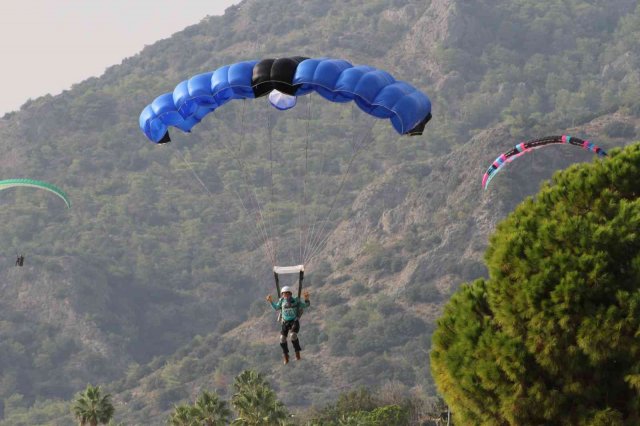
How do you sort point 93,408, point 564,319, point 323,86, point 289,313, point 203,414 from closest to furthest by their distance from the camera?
point 564,319, point 289,313, point 323,86, point 93,408, point 203,414

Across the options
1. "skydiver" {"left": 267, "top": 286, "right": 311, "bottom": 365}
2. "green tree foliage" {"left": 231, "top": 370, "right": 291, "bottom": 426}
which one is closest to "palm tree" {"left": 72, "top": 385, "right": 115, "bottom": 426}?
"green tree foliage" {"left": 231, "top": 370, "right": 291, "bottom": 426}

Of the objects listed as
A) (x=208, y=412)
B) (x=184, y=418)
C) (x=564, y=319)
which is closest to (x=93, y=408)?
(x=184, y=418)

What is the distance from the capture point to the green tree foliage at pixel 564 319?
3391 cm

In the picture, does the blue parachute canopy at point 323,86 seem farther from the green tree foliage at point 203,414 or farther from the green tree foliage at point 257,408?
the green tree foliage at point 257,408

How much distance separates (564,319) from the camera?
34.1 meters

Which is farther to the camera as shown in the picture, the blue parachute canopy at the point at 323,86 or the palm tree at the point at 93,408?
the palm tree at the point at 93,408

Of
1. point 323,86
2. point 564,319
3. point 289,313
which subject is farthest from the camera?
point 323,86

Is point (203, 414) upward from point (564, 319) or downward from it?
upward

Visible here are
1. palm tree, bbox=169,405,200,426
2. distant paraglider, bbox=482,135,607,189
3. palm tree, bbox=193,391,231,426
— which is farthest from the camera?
palm tree, bbox=169,405,200,426

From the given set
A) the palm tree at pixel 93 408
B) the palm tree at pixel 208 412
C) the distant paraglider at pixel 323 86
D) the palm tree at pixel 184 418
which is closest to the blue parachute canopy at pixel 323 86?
the distant paraglider at pixel 323 86

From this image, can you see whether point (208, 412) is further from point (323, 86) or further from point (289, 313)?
point (323, 86)

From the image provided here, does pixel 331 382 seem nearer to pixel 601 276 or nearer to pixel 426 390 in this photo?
pixel 426 390

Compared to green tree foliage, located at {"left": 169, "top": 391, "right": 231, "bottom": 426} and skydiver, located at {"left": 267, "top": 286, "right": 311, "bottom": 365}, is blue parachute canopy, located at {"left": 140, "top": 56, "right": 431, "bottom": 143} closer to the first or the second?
skydiver, located at {"left": 267, "top": 286, "right": 311, "bottom": 365}

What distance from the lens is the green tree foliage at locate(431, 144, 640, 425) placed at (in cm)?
3391
